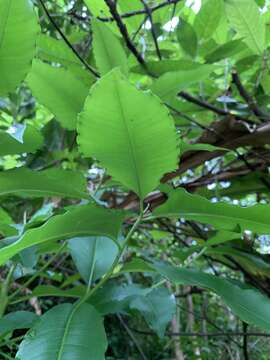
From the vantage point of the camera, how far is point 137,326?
72.4 inches

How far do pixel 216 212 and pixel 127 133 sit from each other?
0.15 metres

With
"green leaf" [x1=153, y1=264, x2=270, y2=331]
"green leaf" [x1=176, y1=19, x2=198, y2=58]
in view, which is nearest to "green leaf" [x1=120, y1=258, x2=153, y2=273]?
"green leaf" [x1=153, y1=264, x2=270, y2=331]

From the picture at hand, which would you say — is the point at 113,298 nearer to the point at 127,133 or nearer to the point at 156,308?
the point at 156,308

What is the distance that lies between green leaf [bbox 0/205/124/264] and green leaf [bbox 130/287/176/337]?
0.18 meters

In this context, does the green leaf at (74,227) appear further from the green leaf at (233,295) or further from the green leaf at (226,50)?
the green leaf at (226,50)

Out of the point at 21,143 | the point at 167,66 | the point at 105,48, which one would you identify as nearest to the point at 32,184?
the point at 21,143

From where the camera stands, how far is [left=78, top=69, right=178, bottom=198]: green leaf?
16.4 inches

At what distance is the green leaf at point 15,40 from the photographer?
0.49m

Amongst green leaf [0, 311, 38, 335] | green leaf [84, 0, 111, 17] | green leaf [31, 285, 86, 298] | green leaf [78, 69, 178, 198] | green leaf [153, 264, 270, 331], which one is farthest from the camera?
green leaf [84, 0, 111, 17]

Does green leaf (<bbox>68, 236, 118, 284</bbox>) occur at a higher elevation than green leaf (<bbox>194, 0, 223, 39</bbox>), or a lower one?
lower

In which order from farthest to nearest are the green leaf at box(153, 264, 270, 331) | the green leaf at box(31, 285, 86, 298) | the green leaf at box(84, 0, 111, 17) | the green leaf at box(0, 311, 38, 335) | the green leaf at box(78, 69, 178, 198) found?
the green leaf at box(84, 0, 111, 17) < the green leaf at box(31, 285, 86, 298) < the green leaf at box(0, 311, 38, 335) < the green leaf at box(153, 264, 270, 331) < the green leaf at box(78, 69, 178, 198)

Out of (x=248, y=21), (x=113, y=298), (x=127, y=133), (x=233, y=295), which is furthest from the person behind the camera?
(x=248, y=21)

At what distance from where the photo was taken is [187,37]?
908 millimetres

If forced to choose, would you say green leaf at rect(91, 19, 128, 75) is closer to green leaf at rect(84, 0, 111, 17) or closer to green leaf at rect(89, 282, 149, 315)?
green leaf at rect(84, 0, 111, 17)
